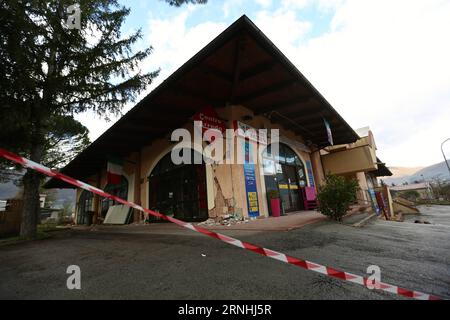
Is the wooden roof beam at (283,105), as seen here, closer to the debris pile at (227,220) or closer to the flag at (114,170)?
the debris pile at (227,220)

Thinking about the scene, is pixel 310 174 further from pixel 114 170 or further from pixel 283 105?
pixel 114 170

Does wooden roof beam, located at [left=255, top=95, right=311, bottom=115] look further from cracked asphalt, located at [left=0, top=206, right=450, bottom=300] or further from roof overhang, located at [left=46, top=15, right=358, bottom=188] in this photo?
cracked asphalt, located at [left=0, top=206, right=450, bottom=300]

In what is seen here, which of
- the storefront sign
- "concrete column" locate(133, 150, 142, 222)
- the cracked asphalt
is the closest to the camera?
the cracked asphalt

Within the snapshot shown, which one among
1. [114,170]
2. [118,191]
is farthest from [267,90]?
[118,191]

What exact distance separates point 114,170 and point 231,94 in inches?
305

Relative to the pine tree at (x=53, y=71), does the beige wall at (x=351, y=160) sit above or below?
below

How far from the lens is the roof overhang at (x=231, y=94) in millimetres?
4582

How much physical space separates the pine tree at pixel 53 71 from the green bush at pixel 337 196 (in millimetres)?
5562

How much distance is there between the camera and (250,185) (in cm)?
696

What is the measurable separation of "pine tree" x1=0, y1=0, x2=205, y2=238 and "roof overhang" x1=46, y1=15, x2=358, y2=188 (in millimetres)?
1184

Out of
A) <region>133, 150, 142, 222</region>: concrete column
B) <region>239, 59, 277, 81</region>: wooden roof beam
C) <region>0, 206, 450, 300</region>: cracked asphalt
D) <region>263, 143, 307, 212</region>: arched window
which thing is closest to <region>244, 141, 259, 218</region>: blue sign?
<region>263, 143, 307, 212</region>: arched window

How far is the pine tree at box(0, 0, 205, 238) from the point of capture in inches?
175

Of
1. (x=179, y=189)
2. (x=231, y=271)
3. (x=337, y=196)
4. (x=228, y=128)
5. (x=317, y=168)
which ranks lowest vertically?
(x=231, y=271)

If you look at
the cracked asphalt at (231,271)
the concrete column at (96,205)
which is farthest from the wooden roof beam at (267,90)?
the concrete column at (96,205)
